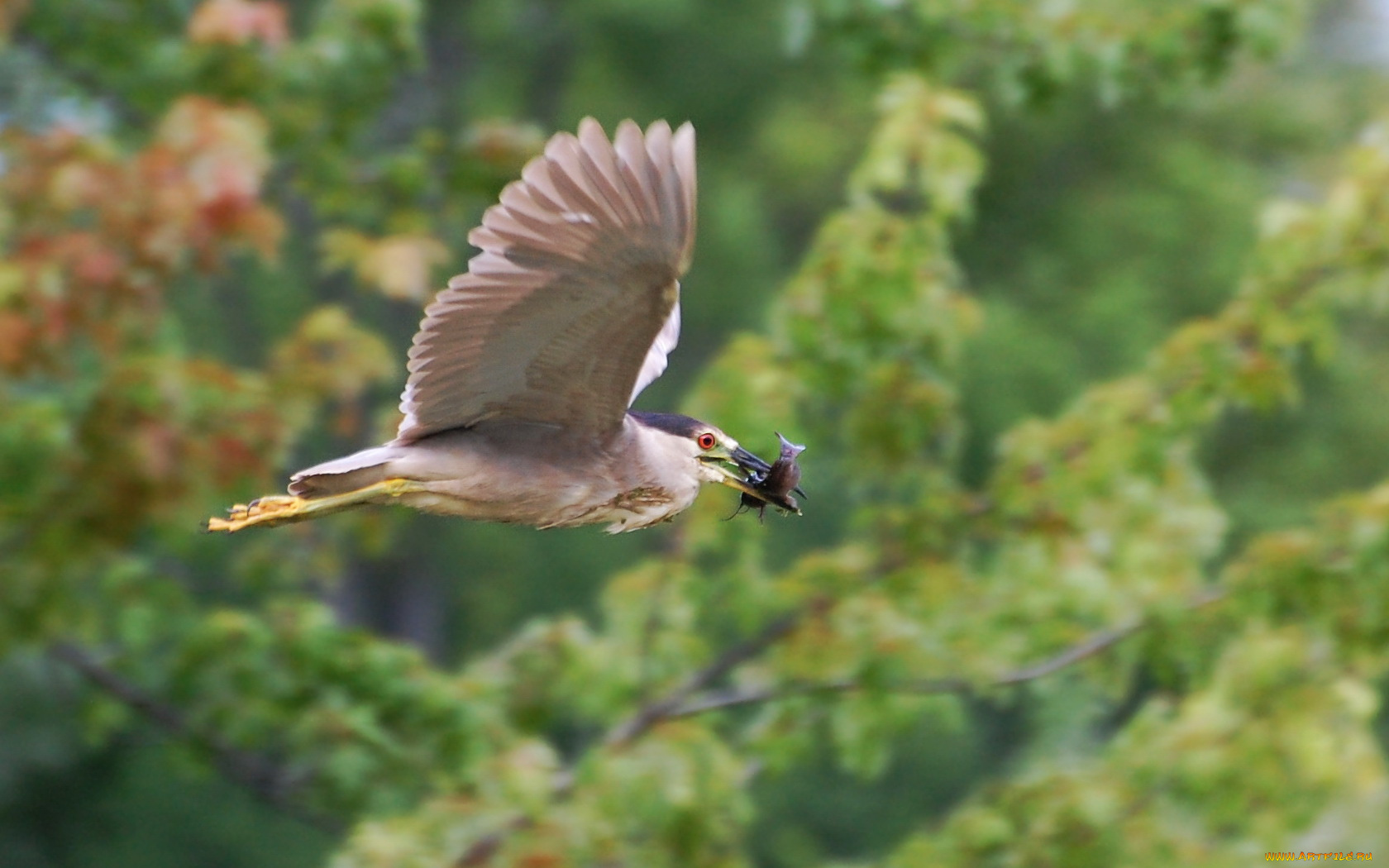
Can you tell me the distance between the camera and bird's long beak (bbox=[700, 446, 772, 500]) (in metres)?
5.35

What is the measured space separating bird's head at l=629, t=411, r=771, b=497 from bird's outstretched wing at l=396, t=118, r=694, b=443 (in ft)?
0.72

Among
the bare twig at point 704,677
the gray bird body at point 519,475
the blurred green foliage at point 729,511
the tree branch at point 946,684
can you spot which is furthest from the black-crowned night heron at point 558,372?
the bare twig at point 704,677

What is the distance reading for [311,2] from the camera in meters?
14.0

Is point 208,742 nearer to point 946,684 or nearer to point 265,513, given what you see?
point 946,684

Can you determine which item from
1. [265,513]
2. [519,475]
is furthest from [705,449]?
[265,513]

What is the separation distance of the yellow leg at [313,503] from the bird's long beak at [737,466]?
781 millimetres

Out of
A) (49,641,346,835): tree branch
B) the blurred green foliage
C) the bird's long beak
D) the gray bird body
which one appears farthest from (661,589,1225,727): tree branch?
the gray bird body

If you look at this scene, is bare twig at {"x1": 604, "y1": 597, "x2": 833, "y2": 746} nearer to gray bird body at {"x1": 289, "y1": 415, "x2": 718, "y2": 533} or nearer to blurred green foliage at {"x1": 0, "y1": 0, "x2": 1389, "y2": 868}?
blurred green foliage at {"x1": 0, "y1": 0, "x2": 1389, "y2": 868}

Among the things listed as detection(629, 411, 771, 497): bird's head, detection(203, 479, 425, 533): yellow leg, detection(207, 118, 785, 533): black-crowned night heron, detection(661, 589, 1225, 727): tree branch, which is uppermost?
detection(661, 589, 1225, 727): tree branch

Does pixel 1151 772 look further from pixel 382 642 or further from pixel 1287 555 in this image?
pixel 382 642

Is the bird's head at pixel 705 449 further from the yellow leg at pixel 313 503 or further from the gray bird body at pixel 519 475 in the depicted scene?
the yellow leg at pixel 313 503

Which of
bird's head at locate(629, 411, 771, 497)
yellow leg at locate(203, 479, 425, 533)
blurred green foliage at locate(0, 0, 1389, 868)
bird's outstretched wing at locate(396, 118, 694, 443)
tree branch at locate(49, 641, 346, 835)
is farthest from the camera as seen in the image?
tree branch at locate(49, 641, 346, 835)

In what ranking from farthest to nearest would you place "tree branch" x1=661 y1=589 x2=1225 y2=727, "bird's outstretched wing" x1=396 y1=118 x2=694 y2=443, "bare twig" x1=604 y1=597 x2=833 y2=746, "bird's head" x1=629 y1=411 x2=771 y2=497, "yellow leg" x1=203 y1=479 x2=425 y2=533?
"bare twig" x1=604 y1=597 x2=833 y2=746 → "tree branch" x1=661 y1=589 x2=1225 y2=727 → "bird's head" x1=629 y1=411 x2=771 y2=497 → "yellow leg" x1=203 y1=479 x2=425 y2=533 → "bird's outstretched wing" x1=396 y1=118 x2=694 y2=443

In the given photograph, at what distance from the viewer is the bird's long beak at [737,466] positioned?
5348 mm
